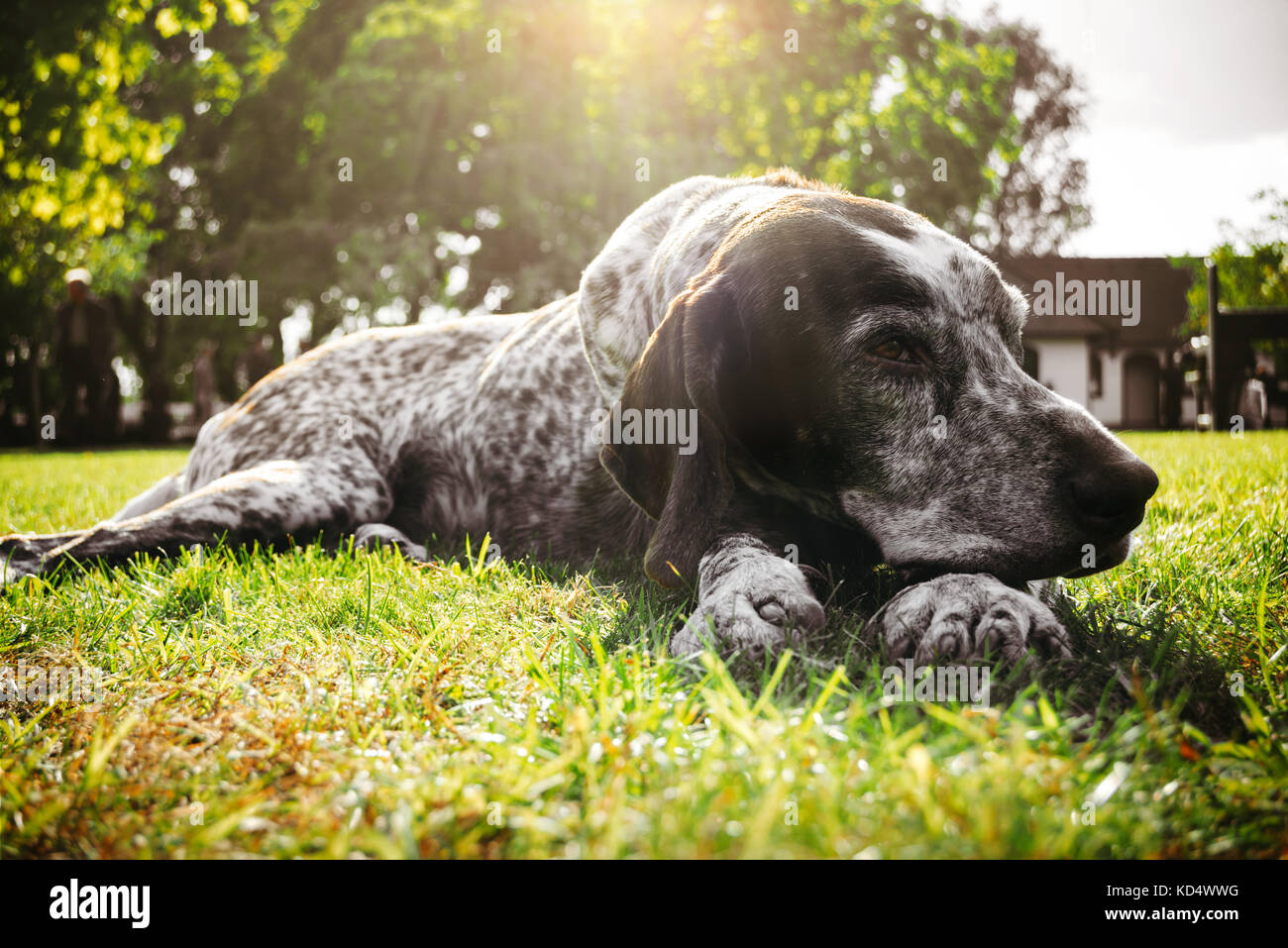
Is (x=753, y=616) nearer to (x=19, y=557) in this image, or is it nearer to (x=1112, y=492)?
(x=1112, y=492)

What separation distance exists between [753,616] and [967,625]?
1.43 ft

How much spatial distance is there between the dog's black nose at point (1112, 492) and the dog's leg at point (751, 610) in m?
0.68

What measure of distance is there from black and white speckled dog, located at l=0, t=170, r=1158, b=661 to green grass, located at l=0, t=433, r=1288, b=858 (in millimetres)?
188

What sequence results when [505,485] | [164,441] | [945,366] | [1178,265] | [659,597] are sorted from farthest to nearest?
[1178,265], [164,441], [505,485], [659,597], [945,366]

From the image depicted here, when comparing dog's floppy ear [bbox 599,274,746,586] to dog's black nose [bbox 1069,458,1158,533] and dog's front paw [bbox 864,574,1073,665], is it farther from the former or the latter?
dog's black nose [bbox 1069,458,1158,533]

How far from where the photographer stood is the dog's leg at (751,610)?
1840mm

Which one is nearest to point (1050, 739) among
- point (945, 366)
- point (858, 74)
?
point (945, 366)


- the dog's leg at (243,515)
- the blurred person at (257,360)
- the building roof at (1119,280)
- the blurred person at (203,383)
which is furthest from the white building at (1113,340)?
the dog's leg at (243,515)

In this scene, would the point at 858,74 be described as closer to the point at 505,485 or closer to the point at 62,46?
the point at 62,46

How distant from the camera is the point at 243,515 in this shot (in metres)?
3.45

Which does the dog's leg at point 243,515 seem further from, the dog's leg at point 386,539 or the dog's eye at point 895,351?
the dog's eye at point 895,351

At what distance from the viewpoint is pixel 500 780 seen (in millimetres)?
1259

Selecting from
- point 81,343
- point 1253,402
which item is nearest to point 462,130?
point 81,343
